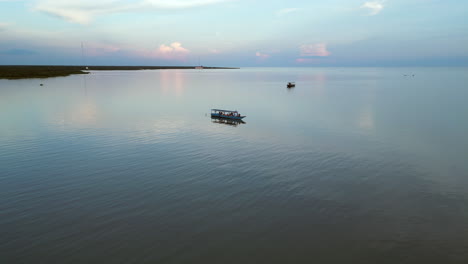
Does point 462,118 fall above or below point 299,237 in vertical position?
above

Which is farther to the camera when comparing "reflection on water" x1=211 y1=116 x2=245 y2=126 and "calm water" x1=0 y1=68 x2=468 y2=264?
"reflection on water" x1=211 y1=116 x2=245 y2=126

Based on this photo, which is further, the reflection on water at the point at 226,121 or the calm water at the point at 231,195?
the reflection on water at the point at 226,121

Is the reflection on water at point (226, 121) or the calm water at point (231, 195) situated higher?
the reflection on water at point (226, 121)

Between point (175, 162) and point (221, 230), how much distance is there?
1368 cm

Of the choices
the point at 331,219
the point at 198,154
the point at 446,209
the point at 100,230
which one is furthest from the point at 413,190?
the point at 100,230

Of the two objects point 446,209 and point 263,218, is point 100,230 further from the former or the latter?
point 446,209

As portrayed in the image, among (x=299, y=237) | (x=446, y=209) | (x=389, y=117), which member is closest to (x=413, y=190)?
(x=446, y=209)

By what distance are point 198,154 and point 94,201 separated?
13855 mm

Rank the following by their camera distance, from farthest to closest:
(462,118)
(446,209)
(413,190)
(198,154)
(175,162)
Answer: (462,118)
(198,154)
(175,162)
(413,190)
(446,209)

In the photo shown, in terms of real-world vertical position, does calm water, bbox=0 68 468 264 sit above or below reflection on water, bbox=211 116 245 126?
below

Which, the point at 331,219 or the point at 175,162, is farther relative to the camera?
the point at 175,162

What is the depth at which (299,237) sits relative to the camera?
1727 centimetres

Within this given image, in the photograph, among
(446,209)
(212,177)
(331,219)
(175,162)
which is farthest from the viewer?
(175,162)

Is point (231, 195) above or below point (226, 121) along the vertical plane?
below
